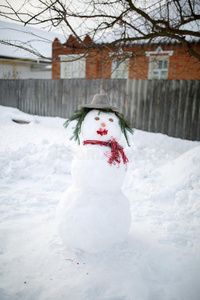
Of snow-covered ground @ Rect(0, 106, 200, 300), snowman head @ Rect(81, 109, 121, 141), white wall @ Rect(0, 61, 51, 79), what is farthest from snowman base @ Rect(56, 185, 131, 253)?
white wall @ Rect(0, 61, 51, 79)

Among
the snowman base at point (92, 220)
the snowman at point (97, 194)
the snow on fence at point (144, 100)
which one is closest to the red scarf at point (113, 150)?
the snowman at point (97, 194)

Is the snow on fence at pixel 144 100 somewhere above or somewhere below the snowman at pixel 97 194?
above

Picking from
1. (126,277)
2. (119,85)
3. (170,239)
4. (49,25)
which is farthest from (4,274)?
(119,85)

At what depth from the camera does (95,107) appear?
2.39 metres

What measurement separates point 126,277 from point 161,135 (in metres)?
6.03

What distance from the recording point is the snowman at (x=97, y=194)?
224 cm

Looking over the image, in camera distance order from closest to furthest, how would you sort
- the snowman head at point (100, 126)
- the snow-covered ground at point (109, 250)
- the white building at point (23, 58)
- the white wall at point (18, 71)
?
the snow-covered ground at point (109, 250) < the snowman head at point (100, 126) < the white building at point (23, 58) < the white wall at point (18, 71)

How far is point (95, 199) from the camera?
2.30m

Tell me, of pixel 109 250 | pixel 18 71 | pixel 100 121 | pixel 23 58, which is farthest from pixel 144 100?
pixel 18 71

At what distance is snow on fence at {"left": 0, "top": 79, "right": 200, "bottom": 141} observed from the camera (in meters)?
7.07

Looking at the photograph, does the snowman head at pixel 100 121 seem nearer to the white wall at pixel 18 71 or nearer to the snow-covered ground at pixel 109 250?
the snow-covered ground at pixel 109 250

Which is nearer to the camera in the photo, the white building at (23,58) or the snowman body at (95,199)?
the snowman body at (95,199)

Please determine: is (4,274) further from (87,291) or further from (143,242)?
(143,242)

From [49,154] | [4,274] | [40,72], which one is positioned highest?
[40,72]
